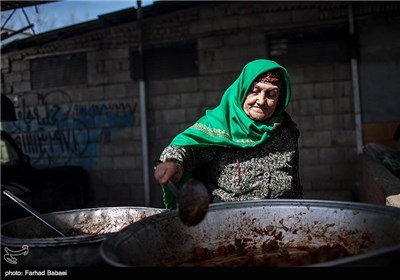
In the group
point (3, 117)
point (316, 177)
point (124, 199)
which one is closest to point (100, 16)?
point (3, 117)

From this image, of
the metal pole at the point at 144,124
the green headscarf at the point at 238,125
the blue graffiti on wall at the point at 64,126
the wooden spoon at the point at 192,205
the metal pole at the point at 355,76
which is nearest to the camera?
the wooden spoon at the point at 192,205

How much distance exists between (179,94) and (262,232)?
5.50 metres

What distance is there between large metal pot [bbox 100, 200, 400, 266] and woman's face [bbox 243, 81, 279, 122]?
0.55 metres

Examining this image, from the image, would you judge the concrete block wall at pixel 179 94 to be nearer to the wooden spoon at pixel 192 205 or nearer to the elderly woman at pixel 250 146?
the elderly woman at pixel 250 146

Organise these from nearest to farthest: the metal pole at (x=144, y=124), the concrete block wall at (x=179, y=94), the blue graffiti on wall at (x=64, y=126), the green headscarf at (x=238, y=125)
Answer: the green headscarf at (x=238, y=125) → the concrete block wall at (x=179, y=94) → the metal pole at (x=144, y=124) → the blue graffiti on wall at (x=64, y=126)

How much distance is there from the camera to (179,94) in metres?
6.95

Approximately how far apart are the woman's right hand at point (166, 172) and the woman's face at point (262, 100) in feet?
1.87

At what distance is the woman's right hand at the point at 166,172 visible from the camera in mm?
1552

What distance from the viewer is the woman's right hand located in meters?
1.55

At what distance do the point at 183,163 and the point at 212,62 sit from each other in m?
5.15

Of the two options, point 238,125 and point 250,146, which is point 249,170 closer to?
point 250,146

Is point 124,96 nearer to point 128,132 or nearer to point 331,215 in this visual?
point 128,132

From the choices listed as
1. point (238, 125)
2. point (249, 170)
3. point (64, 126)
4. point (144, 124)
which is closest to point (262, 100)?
point (238, 125)

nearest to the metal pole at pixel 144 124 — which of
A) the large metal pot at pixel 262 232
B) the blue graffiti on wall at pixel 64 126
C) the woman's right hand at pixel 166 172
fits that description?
the blue graffiti on wall at pixel 64 126
